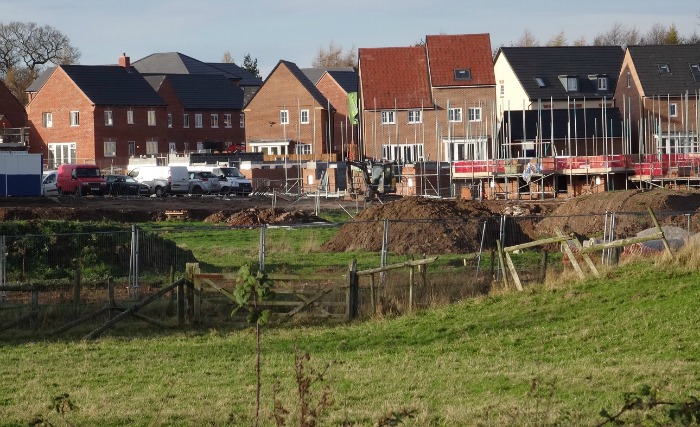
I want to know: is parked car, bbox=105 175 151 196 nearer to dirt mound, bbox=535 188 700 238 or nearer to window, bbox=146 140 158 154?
dirt mound, bbox=535 188 700 238

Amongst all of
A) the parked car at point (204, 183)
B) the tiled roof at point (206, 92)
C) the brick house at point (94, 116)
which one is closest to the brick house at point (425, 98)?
the parked car at point (204, 183)

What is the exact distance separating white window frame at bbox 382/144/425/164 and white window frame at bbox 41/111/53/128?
91.8 ft

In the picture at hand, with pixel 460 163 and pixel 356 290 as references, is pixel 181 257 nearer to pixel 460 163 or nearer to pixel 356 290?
pixel 356 290

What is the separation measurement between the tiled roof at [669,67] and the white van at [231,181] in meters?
31.0

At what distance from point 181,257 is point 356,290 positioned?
9.07m

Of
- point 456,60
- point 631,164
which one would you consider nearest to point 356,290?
point 631,164

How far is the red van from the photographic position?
2509 inches

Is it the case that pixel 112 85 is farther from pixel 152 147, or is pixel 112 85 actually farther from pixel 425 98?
pixel 425 98

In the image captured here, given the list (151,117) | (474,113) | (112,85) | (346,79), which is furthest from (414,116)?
(112,85)

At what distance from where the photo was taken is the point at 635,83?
8419cm

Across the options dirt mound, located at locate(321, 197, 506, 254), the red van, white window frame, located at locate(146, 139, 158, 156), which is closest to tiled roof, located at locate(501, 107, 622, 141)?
the red van

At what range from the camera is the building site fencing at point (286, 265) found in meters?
21.3

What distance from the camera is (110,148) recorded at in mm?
91812

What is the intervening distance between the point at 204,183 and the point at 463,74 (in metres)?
25.6
